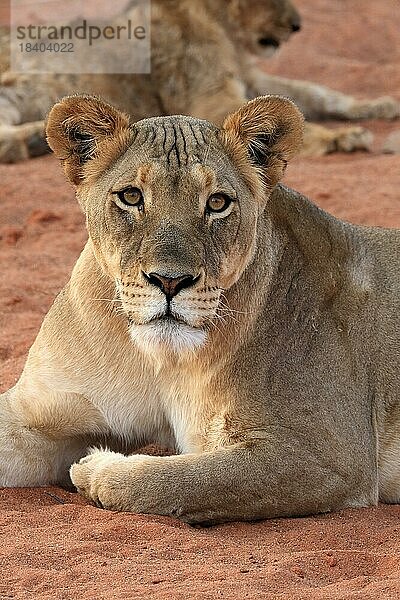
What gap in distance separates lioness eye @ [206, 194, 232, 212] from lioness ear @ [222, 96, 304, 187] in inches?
10.0

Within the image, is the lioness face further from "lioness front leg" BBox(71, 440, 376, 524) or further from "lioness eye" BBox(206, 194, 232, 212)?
"lioness front leg" BBox(71, 440, 376, 524)

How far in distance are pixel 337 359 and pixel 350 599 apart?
126 cm

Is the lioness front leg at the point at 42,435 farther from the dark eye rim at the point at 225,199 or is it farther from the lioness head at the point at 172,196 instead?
the dark eye rim at the point at 225,199

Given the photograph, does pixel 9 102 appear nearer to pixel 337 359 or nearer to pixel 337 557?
pixel 337 359

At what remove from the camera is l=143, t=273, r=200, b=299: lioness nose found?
4.05m

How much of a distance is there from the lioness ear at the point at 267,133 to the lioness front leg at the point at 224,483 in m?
0.93

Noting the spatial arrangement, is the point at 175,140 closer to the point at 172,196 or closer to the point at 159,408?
the point at 172,196

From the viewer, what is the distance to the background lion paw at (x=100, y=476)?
14.4ft

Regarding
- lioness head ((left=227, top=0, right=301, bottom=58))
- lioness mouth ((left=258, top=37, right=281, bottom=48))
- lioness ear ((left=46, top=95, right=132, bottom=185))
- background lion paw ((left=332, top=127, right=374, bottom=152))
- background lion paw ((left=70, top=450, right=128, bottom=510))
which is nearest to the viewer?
background lion paw ((left=70, top=450, right=128, bottom=510))

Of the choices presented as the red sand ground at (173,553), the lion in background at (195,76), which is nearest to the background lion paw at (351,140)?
the lion in background at (195,76)

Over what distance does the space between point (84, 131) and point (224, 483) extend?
4.04 feet

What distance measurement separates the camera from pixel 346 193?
9008mm

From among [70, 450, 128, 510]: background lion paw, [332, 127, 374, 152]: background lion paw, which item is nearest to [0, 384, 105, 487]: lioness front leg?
[70, 450, 128, 510]: background lion paw

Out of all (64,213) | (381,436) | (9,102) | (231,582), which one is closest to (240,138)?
(381,436)
